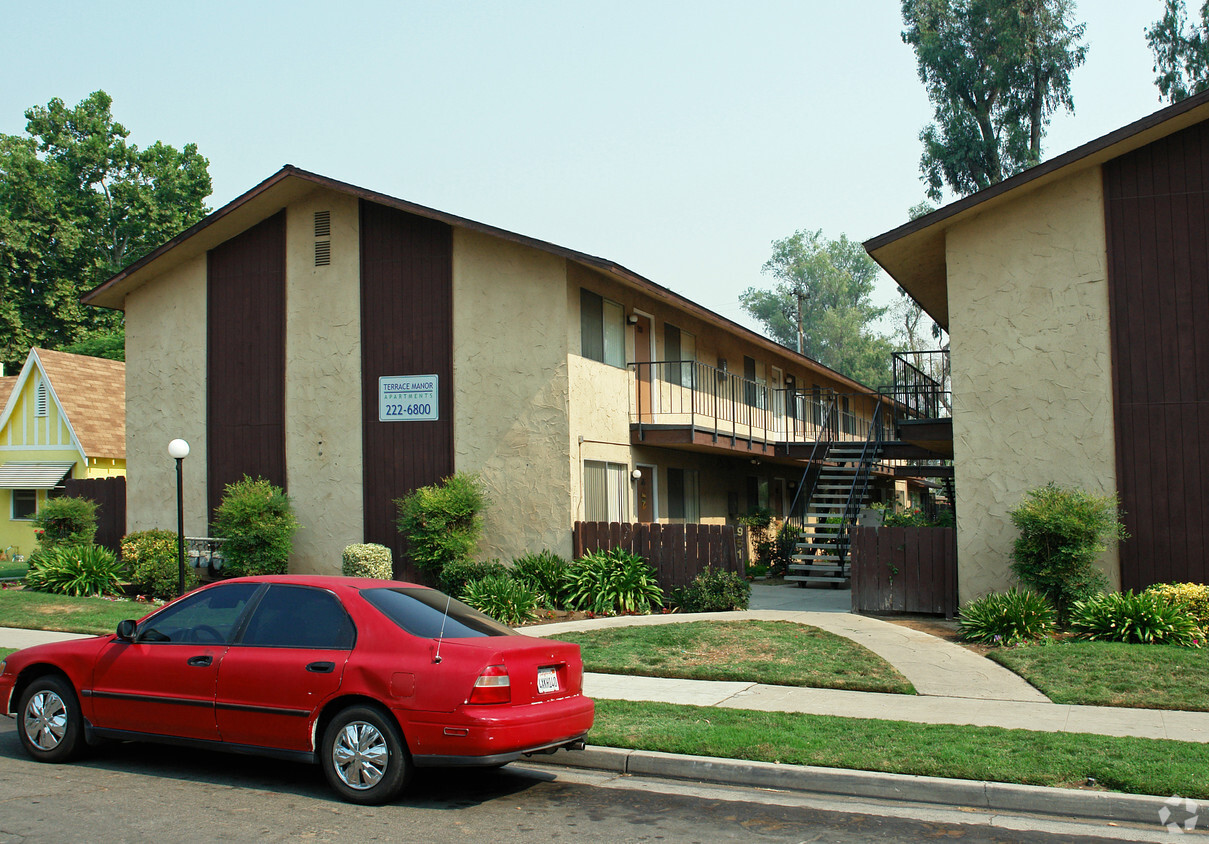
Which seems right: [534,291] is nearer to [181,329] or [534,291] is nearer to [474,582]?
[474,582]

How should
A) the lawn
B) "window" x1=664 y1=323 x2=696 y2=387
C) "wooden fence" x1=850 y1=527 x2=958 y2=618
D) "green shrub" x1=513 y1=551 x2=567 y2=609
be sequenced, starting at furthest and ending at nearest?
"window" x1=664 y1=323 x2=696 y2=387
"green shrub" x1=513 y1=551 x2=567 y2=609
"wooden fence" x1=850 y1=527 x2=958 y2=618
the lawn

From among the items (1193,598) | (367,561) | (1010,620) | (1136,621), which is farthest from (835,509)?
(367,561)

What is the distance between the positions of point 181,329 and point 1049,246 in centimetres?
1597

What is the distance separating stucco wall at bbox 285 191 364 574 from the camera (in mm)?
18688

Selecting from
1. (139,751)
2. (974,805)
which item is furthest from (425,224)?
(974,805)

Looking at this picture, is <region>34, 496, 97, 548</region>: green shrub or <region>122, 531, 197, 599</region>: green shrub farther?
<region>34, 496, 97, 548</region>: green shrub

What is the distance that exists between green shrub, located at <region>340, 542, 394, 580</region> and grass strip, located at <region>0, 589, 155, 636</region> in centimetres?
313

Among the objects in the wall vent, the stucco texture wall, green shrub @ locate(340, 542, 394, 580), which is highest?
the wall vent

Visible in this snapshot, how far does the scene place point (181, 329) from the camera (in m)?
20.3

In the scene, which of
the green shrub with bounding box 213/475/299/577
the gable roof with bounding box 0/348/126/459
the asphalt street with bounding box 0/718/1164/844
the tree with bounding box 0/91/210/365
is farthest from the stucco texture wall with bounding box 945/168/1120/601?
the tree with bounding box 0/91/210/365

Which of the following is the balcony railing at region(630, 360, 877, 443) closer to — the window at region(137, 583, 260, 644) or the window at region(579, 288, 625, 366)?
the window at region(579, 288, 625, 366)

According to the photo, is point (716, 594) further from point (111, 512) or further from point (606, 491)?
point (111, 512)

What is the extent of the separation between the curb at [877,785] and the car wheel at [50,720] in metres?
3.36

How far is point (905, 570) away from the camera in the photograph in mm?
14859
